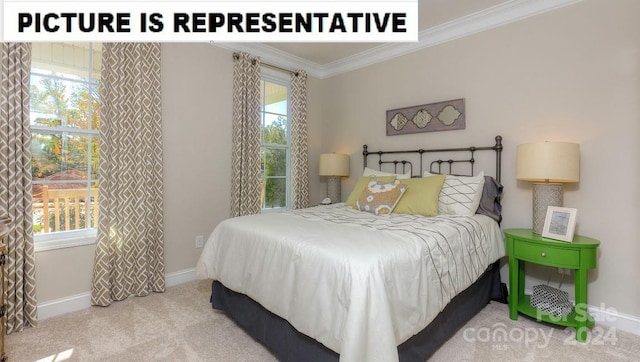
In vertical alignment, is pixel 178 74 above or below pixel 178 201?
above

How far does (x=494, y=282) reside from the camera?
257 centimetres

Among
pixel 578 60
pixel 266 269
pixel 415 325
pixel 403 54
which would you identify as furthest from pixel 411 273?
pixel 403 54

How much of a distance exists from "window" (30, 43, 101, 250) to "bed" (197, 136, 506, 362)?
4.06 ft

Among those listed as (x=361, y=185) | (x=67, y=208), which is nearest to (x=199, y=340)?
(x=67, y=208)

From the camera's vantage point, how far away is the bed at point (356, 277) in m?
1.30

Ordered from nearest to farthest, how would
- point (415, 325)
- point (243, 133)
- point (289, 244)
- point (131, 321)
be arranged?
point (415, 325)
point (289, 244)
point (131, 321)
point (243, 133)

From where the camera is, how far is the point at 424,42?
3.21m

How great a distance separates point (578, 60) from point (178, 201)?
3.64 m

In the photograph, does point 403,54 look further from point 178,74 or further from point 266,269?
point 266,269

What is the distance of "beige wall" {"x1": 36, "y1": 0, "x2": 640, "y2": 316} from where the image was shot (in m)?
2.18

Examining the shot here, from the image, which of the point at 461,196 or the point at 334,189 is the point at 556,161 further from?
the point at 334,189

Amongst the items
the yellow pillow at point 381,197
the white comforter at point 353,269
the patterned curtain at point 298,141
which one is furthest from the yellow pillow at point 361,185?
the patterned curtain at point 298,141

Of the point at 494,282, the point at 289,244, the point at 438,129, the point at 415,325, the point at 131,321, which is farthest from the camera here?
the point at 438,129

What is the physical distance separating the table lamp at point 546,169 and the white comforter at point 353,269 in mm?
428
